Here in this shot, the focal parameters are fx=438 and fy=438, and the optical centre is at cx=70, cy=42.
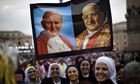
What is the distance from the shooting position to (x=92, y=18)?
669 cm

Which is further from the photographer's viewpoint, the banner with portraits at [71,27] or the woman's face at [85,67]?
the banner with portraits at [71,27]

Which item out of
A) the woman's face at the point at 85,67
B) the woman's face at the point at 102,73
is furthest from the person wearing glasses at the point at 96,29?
the woman's face at the point at 102,73

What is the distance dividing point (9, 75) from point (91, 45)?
4676 mm

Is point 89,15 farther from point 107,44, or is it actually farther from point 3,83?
point 3,83

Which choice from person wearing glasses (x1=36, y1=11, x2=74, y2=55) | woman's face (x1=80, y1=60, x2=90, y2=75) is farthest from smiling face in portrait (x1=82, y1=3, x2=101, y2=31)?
woman's face (x1=80, y1=60, x2=90, y2=75)

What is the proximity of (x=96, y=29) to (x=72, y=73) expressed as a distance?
39.0 inches

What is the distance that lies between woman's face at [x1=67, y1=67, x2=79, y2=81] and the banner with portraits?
0.61m

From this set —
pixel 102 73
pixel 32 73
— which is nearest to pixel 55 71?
pixel 32 73

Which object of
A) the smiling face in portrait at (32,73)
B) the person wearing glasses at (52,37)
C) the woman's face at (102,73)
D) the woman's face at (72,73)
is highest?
the person wearing glasses at (52,37)

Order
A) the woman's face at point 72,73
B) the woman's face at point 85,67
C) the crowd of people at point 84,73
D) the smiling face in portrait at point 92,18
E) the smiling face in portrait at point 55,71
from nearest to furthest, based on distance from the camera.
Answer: the crowd of people at point 84,73, the woman's face at point 72,73, the woman's face at point 85,67, the smiling face in portrait at point 92,18, the smiling face in portrait at point 55,71

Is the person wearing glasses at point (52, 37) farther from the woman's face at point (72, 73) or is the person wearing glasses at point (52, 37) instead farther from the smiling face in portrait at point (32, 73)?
the woman's face at point (72, 73)

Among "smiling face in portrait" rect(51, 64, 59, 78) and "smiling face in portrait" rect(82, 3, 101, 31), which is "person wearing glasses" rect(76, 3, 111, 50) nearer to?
"smiling face in portrait" rect(82, 3, 101, 31)

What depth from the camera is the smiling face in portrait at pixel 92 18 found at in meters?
6.69

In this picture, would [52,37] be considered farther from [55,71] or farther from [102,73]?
[102,73]
